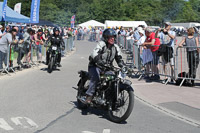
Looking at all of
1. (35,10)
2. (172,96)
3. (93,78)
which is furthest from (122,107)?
(35,10)

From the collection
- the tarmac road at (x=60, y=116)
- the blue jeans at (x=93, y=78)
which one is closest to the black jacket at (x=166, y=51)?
the tarmac road at (x=60, y=116)

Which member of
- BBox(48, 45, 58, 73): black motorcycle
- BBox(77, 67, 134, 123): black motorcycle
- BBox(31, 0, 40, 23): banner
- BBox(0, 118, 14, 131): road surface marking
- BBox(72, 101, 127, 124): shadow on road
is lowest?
BBox(0, 118, 14, 131): road surface marking

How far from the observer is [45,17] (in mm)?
87312

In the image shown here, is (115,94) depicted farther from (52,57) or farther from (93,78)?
(52,57)

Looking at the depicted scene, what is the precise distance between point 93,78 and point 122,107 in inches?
32.9

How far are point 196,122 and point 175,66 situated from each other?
5.14 metres

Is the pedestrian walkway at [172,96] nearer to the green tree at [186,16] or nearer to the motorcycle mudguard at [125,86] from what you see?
the motorcycle mudguard at [125,86]

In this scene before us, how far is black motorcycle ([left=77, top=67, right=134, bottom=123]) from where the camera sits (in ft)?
22.4

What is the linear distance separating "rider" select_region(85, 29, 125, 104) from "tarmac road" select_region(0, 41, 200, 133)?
2.16 ft

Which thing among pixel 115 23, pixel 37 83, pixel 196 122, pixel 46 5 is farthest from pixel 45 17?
pixel 196 122

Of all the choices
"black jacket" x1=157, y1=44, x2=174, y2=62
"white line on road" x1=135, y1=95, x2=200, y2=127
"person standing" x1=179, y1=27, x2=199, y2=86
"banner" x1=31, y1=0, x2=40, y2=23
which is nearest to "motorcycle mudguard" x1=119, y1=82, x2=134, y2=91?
"white line on road" x1=135, y1=95, x2=200, y2=127

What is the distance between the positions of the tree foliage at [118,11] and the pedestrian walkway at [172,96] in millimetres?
63980

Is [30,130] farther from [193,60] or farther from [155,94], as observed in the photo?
[193,60]

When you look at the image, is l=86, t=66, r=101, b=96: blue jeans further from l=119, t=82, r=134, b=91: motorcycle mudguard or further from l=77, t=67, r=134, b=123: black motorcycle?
l=119, t=82, r=134, b=91: motorcycle mudguard
